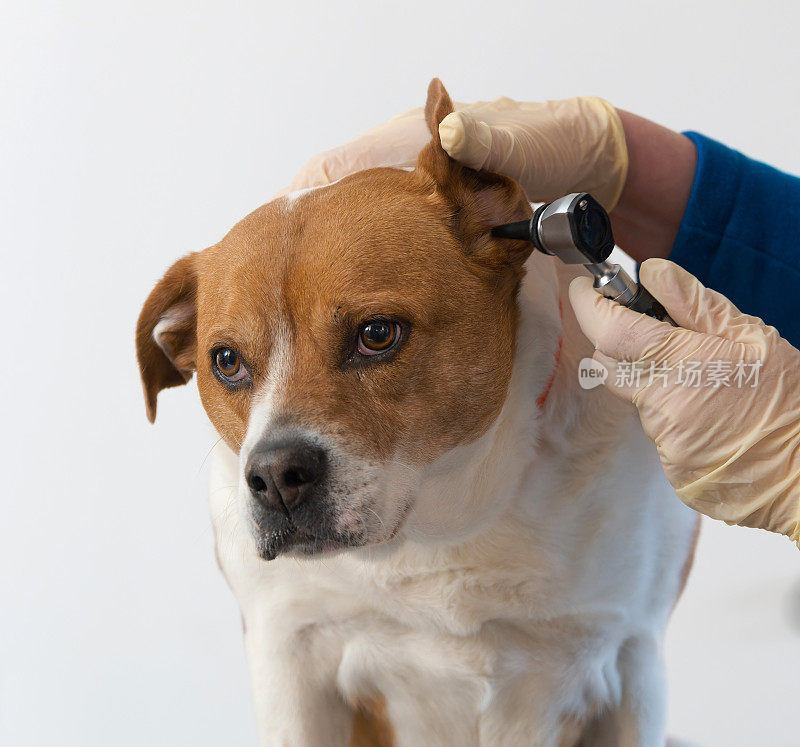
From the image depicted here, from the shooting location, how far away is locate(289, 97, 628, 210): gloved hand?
6.21 ft

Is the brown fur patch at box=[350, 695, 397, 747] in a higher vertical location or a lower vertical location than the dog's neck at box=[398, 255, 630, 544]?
lower

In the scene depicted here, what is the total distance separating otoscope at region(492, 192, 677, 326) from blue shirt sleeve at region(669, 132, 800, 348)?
22.7 inches

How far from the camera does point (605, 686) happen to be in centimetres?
202

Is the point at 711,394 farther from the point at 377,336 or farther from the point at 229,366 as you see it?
the point at 229,366

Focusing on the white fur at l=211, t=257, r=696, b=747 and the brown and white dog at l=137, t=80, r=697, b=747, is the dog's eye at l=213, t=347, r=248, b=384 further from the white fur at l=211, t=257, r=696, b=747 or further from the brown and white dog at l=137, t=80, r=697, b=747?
the white fur at l=211, t=257, r=696, b=747

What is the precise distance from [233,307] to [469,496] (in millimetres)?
538

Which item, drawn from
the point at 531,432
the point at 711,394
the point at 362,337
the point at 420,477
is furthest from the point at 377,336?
the point at 711,394

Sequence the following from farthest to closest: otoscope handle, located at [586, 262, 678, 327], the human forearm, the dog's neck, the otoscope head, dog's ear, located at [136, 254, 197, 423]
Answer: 1. the human forearm
2. dog's ear, located at [136, 254, 197, 423]
3. the dog's neck
4. otoscope handle, located at [586, 262, 678, 327]
5. the otoscope head

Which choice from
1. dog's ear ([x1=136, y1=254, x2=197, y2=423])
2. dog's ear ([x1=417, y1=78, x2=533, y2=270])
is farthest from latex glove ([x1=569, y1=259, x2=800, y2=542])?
dog's ear ([x1=136, y1=254, x2=197, y2=423])

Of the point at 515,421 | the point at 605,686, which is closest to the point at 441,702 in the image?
the point at 605,686

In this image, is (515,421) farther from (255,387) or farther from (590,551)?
(255,387)

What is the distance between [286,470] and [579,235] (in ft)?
1.86

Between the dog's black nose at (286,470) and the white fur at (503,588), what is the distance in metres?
0.25

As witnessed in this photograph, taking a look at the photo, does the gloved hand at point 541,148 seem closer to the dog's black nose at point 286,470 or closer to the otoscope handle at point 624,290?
the otoscope handle at point 624,290
